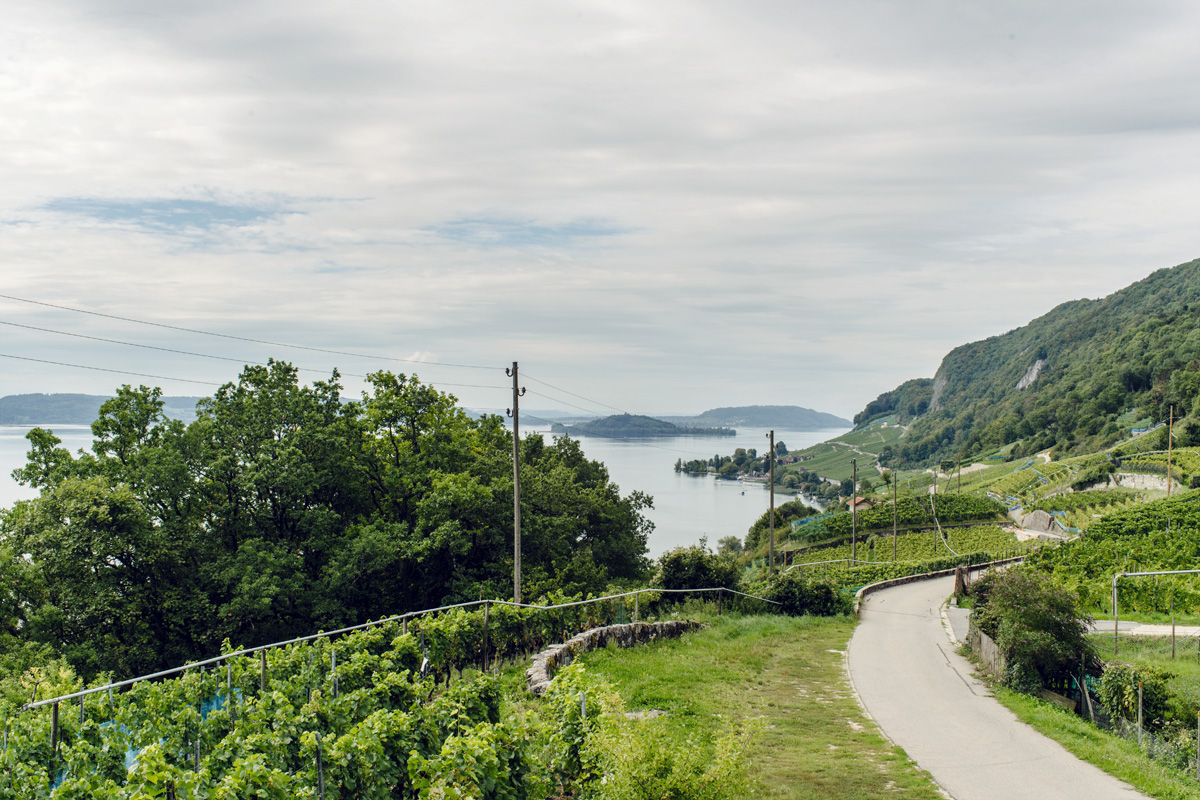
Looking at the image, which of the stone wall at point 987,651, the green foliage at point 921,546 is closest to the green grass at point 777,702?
the stone wall at point 987,651

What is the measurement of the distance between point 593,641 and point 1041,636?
886 centimetres

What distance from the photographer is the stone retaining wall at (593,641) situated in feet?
44.4

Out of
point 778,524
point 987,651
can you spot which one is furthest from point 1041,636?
point 778,524

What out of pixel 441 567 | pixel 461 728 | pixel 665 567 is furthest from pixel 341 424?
pixel 461 728

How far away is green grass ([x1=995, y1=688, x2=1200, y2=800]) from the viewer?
10.4 m

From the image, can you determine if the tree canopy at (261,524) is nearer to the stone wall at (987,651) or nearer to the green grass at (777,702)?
the green grass at (777,702)

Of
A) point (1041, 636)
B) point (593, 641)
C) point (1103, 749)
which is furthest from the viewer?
point (593, 641)

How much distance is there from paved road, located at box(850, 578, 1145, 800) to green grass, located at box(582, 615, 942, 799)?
0.48 meters

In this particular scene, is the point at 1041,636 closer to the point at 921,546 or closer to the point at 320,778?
the point at 320,778

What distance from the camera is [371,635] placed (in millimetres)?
13766

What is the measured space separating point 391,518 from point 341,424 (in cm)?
Answer: 499

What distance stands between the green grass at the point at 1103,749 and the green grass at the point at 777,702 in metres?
2.75

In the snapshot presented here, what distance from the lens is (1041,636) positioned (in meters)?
16.2

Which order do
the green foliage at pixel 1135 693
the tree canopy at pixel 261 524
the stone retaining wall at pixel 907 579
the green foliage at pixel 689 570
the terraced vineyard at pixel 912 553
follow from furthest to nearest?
the terraced vineyard at pixel 912 553 → the stone retaining wall at pixel 907 579 → the tree canopy at pixel 261 524 → the green foliage at pixel 689 570 → the green foliage at pixel 1135 693
